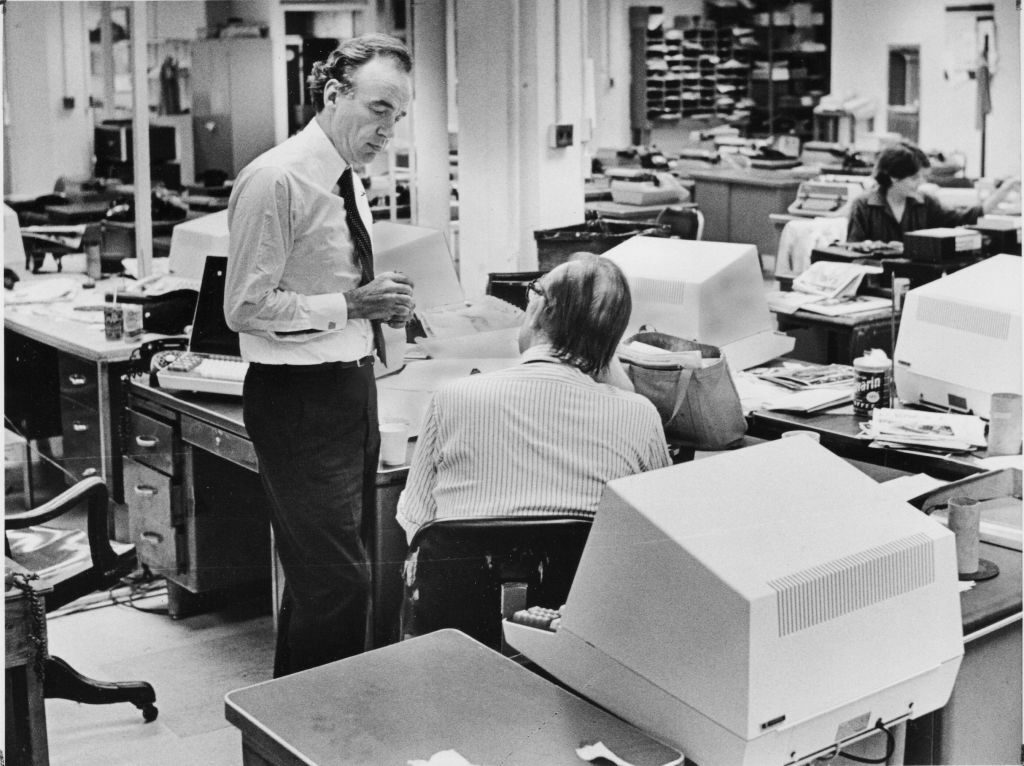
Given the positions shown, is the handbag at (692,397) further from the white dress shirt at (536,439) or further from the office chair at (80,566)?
the office chair at (80,566)

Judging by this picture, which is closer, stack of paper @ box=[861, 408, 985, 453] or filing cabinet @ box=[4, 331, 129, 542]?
stack of paper @ box=[861, 408, 985, 453]

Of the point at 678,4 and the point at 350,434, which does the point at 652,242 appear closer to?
the point at 350,434

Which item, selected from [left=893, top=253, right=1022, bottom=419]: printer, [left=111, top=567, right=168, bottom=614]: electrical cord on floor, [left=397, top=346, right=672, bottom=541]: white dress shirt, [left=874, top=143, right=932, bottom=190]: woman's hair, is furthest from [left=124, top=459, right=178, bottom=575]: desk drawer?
[left=874, top=143, right=932, bottom=190]: woman's hair

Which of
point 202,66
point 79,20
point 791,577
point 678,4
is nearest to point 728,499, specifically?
point 791,577

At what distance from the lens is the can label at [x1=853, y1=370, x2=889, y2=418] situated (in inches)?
130

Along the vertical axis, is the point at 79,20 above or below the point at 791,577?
above

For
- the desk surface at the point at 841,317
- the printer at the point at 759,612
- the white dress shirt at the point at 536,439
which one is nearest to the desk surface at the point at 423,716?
the printer at the point at 759,612

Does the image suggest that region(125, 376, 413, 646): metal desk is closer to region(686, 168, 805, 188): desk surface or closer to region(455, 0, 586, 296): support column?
region(455, 0, 586, 296): support column

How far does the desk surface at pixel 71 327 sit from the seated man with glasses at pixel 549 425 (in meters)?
1.95

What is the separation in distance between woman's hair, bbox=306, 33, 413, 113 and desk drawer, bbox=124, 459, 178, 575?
1.36 metres

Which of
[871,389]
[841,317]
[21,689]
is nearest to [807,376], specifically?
[871,389]

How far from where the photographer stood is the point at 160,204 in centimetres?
593

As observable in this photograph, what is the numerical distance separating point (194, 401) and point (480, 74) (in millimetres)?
2546

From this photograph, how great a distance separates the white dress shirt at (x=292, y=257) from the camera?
8.63 feet
